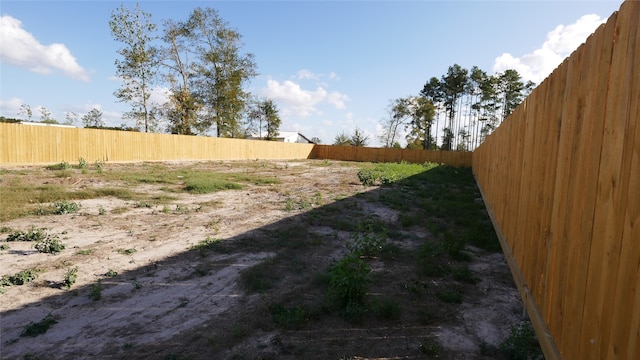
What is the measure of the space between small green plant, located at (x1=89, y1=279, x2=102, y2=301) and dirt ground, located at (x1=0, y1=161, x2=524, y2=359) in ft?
0.09

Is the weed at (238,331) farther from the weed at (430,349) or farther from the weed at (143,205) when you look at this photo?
the weed at (143,205)

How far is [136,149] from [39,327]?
761 inches

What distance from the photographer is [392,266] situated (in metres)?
4.48

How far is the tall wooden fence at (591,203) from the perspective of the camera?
131 cm

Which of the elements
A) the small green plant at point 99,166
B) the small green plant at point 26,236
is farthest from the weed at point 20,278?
the small green plant at point 99,166

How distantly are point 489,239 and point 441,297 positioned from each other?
245 cm

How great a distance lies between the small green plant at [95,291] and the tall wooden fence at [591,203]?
4015 millimetres

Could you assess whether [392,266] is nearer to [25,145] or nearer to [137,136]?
[25,145]

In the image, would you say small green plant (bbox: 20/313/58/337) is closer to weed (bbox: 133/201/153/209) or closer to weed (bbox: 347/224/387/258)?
weed (bbox: 347/224/387/258)

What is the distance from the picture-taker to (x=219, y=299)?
138 inches

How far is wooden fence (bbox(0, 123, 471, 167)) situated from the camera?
48.2 feet

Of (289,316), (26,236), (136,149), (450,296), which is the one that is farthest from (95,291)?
(136,149)

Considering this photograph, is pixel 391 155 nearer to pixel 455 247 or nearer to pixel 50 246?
pixel 455 247

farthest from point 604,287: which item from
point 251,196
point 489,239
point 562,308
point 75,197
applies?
point 75,197
